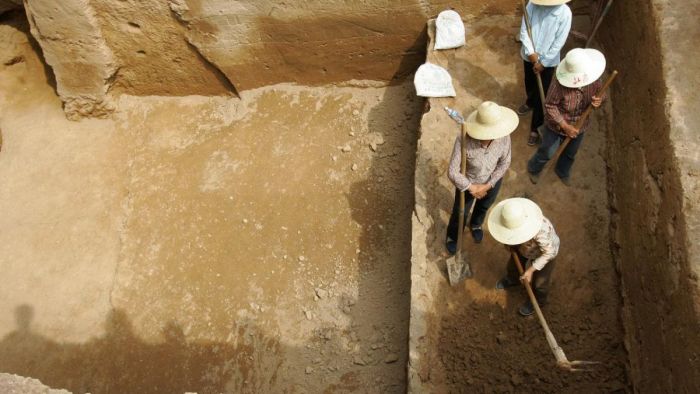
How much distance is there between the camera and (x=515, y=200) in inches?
135

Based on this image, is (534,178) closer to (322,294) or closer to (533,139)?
(533,139)

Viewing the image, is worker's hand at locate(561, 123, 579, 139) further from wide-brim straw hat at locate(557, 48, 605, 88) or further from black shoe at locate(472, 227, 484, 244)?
black shoe at locate(472, 227, 484, 244)

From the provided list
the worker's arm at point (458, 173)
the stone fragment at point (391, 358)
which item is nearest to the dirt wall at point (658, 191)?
the worker's arm at point (458, 173)

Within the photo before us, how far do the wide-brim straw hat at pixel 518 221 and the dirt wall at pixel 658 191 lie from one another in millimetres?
1004

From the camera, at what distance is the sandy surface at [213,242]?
4926mm

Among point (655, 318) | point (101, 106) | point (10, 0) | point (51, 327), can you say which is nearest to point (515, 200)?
point (655, 318)

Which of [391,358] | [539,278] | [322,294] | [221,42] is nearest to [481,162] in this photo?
[539,278]

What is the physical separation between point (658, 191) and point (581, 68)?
3.45ft

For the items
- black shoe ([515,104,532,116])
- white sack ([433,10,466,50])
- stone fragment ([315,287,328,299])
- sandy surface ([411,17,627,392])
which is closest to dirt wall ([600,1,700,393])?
sandy surface ([411,17,627,392])

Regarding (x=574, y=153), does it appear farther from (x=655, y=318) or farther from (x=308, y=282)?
(x=308, y=282)

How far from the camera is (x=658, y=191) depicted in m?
3.86

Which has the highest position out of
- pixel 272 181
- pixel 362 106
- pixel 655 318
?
pixel 655 318

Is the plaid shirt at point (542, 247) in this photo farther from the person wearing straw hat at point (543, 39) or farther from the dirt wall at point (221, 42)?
the dirt wall at point (221, 42)

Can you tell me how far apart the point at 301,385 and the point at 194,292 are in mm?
1497
